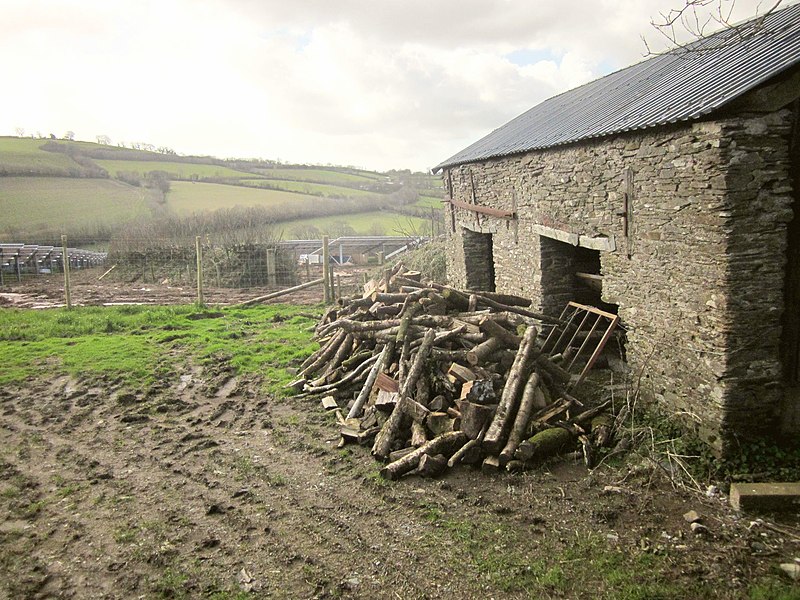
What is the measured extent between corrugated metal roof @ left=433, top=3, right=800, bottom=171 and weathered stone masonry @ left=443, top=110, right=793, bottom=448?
0.98 ft

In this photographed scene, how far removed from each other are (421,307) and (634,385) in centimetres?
381

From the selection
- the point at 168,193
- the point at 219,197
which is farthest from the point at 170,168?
the point at 219,197

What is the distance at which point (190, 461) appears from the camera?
774cm

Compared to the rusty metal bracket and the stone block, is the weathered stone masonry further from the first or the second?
the rusty metal bracket

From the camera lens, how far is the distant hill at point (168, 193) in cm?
3550

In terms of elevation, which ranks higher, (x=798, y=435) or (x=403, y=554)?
(x=798, y=435)

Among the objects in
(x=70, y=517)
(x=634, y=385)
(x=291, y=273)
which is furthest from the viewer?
(x=291, y=273)

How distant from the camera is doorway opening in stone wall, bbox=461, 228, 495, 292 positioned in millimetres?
15141

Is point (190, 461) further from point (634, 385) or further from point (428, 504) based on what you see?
point (634, 385)

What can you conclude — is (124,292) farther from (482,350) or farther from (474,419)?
(474,419)

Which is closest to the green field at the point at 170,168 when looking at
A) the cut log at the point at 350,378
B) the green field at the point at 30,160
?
the green field at the point at 30,160

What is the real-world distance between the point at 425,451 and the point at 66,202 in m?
39.2

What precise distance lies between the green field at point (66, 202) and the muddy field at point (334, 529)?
31.0 meters

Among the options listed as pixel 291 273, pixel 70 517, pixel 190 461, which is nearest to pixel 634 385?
pixel 190 461
